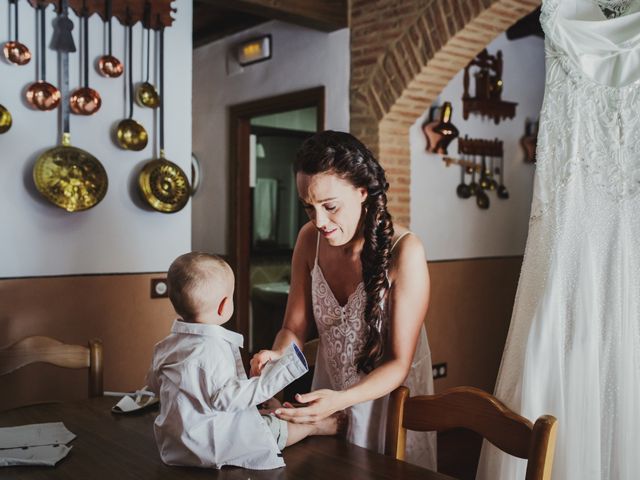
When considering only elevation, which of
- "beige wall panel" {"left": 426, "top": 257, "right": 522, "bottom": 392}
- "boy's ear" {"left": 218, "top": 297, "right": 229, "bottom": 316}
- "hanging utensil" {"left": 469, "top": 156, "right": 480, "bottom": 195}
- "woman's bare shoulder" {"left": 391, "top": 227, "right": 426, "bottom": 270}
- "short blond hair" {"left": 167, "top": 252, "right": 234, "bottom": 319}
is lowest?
"beige wall panel" {"left": 426, "top": 257, "right": 522, "bottom": 392}

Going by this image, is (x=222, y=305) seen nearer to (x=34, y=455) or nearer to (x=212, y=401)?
(x=212, y=401)

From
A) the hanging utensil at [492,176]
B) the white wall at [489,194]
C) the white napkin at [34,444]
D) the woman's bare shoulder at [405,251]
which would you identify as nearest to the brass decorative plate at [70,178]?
the white napkin at [34,444]

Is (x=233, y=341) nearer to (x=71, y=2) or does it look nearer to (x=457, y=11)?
(x=71, y=2)

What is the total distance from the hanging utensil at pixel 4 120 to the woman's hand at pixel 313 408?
2.13 meters

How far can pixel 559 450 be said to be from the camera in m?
1.69

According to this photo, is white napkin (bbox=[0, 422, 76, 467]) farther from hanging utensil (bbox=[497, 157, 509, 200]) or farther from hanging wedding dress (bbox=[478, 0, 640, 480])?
hanging utensil (bbox=[497, 157, 509, 200])

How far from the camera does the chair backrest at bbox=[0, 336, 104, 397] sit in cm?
221

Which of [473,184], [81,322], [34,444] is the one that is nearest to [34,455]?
[34,444]

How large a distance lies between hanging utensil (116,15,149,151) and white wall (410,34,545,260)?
6.01 ft

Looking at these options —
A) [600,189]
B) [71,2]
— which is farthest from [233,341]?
[71,2]

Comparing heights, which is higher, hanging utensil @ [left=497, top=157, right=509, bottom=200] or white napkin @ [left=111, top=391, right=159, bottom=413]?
hanging utensil @ [left=497, top=157, right=509, bottom=200]

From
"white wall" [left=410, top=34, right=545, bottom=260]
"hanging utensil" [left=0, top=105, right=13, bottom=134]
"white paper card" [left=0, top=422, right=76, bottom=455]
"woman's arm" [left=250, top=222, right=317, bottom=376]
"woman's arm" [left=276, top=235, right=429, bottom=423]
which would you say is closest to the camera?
"white paper card" [left=0, top=422, right=76, bottom=455]

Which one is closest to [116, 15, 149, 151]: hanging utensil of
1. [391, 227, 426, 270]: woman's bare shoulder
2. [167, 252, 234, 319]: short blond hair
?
[391, 227, 426, 270]: woman's bare shoulder

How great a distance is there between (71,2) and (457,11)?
6.50 feet
